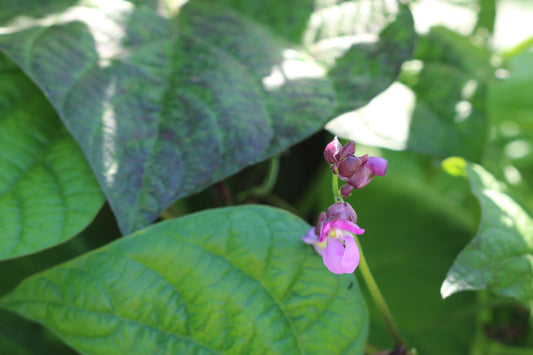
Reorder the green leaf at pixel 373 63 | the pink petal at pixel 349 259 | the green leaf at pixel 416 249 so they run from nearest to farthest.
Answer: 1. the pink petal at pixel 349 259
2. the green leaf at pixel 373 63
3. the green leaf at pixel 416 249

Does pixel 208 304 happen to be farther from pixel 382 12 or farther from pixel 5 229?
pixel 382 12

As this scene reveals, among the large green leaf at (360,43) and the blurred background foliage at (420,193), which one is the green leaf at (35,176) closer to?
the blurred background foliage at (420,193)

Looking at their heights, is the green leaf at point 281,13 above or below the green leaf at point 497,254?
above

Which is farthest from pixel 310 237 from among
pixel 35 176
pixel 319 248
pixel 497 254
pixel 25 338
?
pixel 25 338

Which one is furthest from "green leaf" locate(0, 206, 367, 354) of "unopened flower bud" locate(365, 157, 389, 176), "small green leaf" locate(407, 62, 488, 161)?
"small green leaf" locate(407, 62, 488, 161)

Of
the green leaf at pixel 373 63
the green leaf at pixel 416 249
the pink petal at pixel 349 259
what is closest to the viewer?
the pink petal at pixel 349 259

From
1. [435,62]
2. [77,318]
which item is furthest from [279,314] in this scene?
[435,62]

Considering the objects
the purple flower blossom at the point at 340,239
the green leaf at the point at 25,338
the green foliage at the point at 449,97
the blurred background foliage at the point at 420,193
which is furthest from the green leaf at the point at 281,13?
the green leaf at the point at 25,338
